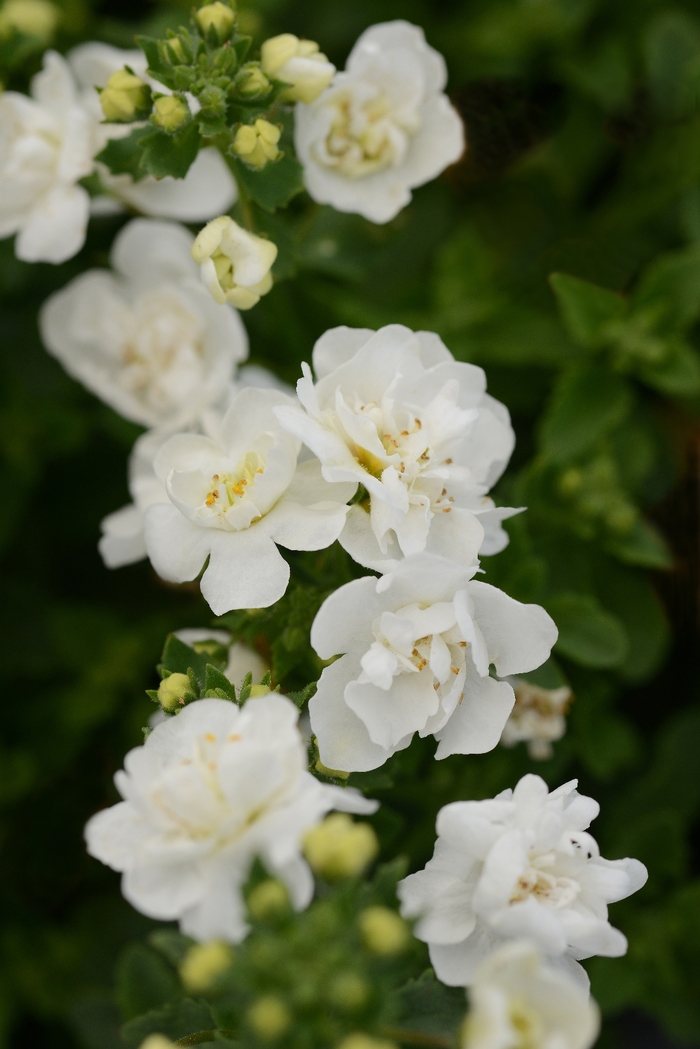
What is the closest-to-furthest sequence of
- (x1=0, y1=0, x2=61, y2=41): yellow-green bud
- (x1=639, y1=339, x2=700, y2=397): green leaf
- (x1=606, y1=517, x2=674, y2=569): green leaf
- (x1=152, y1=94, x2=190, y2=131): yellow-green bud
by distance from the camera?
(x1=152, y1=94, x2=190, y2=131): yellow-green bud < (x1=0, y1=0, x2=61, y2=41): yellow-green bud < (x1=606, y1=517, x2=674, y2=569): green leaf < (x1=639, y1=339, x2=700, y2=397): green leaf

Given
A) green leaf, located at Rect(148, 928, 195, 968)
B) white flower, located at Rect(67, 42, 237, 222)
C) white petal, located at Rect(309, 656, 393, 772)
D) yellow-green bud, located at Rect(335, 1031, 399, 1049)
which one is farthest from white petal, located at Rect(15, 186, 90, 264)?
yellow-green bud, located at Rect(335, 1031, 399, 1049)

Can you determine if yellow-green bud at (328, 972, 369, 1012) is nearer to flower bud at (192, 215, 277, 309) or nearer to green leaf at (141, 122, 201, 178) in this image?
flower bud at (192, 215, 277, 309)

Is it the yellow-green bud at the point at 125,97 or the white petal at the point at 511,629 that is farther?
the yellow-green bud at the point at 125,97

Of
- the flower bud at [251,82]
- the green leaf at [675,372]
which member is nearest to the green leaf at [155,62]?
the flower bud at [251,82]

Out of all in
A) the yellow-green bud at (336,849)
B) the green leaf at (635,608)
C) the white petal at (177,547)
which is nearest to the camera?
the yellow-green bud at (336,849)

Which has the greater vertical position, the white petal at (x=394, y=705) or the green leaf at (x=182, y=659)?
the white petal at (x=394, y=705)

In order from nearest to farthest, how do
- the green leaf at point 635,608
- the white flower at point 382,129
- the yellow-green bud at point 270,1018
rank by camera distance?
1. the yellow-green bud at point 270,1018
2. the white flower at point 382,129
3. the green leaf at point 635,608

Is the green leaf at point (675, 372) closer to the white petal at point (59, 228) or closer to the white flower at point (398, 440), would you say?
the white flower at point (398, 440)
